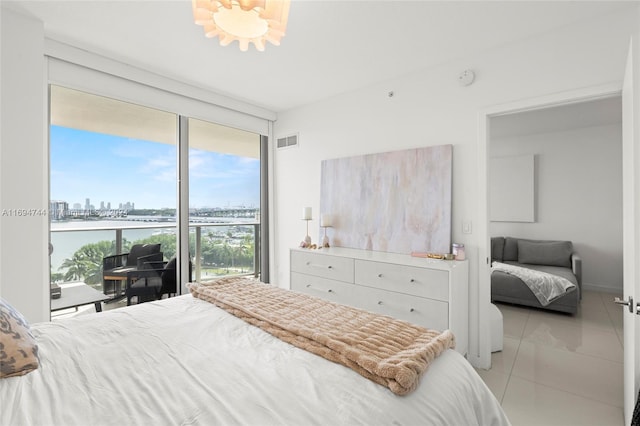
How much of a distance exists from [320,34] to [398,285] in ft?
7.14

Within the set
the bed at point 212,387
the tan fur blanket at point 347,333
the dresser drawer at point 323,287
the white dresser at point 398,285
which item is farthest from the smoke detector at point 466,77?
the bed at point 212,387

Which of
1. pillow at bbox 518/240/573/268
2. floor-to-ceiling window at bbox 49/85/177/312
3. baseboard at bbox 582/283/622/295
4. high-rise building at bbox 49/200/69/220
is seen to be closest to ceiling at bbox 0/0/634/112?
floor-to-ceiling window at bbox 49/85/177/312

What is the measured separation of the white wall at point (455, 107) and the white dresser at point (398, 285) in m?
0.32

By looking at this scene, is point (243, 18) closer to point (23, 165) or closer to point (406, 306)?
point (23, 165)

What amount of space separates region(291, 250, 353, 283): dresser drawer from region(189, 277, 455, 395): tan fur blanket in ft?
3.46

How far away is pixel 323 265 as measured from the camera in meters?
3.29

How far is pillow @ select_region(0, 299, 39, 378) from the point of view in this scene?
1.13 m

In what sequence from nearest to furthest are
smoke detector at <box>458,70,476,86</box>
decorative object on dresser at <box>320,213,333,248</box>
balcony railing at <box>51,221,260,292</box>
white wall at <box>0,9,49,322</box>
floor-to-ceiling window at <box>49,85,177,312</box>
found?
white wall at <box>0,9,49,322</box> → smoke detector at <box>458,70,476,86</box> → floor-to-ceiling window at <box>49,85,177,312</box> → balcony railing at <box>51,221,260,292</box> → decorative object on dresser at <box>320,213,333,248</box>

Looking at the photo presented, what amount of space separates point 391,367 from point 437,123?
2532 millimetres

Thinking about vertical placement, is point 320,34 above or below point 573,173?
above

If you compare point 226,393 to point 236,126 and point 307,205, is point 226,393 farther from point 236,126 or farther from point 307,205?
point 236,126

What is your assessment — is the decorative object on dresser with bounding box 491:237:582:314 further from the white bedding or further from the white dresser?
the white bedding

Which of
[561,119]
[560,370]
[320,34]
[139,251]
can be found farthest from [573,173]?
[139,251]

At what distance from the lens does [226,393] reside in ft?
3.40
